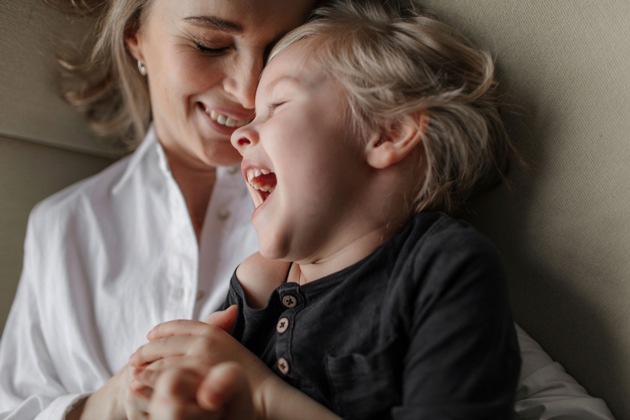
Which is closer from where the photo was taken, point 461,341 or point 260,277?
point 461,341

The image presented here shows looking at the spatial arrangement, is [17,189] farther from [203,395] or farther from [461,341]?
[461,341]

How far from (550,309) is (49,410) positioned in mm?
812

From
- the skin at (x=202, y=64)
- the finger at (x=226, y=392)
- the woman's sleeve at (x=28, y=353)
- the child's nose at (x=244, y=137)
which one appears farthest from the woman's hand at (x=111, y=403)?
the child's nose at (x=244, y=137)

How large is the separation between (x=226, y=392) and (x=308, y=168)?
1.03ft

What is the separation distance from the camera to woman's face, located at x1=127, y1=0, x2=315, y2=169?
1.00 meters

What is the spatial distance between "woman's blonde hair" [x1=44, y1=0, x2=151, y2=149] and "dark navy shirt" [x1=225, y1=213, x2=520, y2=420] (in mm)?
652

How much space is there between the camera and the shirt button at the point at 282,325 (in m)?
0.82

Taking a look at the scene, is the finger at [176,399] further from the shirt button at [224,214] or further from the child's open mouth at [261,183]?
the shirt button at [224,214]

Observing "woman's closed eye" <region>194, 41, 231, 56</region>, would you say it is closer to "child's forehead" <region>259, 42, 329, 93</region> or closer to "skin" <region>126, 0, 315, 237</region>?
"skin" <region>126, 0, 315, 237</region>

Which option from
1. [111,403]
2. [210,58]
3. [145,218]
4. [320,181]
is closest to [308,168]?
[320,181]

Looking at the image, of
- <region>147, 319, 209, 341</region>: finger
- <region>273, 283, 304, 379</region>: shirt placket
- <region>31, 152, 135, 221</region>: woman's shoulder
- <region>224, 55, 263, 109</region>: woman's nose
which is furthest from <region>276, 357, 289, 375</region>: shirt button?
<region>31, 152, 135, 221</region>: woman's shoulder

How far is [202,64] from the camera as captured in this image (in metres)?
1.06

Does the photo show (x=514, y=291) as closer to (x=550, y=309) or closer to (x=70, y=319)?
(x=550, y=309)

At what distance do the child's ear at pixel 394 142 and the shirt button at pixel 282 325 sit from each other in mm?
242
